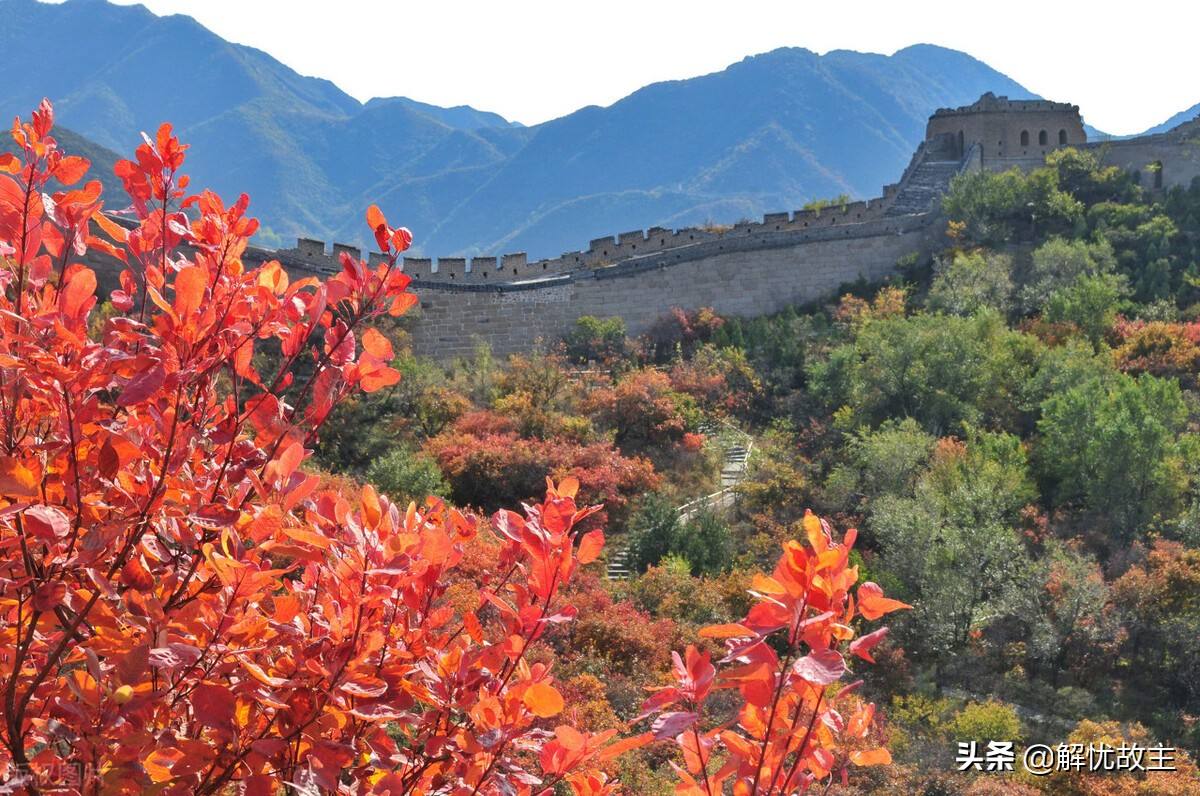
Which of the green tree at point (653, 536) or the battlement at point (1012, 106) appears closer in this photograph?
the green tree at point (653, 536)

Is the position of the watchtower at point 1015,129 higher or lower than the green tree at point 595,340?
higher

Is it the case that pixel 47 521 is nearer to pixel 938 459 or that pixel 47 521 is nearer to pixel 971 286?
pixel 938 459

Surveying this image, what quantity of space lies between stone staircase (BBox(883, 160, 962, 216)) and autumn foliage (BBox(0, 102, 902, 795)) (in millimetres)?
25810

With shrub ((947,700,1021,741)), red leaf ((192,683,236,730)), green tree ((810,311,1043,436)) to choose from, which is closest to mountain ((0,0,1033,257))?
green tree ((810,311,1043,436))

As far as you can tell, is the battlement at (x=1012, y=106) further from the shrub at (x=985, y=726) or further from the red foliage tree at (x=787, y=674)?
the red foliage tree at (x=787, y=674)

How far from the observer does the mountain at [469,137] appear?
84.4 metres

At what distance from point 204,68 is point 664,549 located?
97135 millimetres

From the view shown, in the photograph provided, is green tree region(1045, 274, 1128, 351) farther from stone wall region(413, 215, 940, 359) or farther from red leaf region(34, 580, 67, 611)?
red leaf region(34, 580, 67, 611)

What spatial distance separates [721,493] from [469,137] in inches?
3413

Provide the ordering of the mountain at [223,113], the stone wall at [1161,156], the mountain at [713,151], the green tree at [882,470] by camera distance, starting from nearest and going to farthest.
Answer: the green tree at [882,470], the stone wall at [1161,156], the mountain at [713,151], the mountain at [223,113]

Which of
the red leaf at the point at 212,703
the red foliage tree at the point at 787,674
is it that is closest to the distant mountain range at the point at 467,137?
the red leaf at the point at 212,703

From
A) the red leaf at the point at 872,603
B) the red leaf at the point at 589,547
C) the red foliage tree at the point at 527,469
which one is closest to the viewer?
the red leaf at the point at 872,603

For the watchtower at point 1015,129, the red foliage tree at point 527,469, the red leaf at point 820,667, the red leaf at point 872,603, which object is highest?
the watchtower at point 1015,129

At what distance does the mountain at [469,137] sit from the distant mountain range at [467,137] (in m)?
0.18
